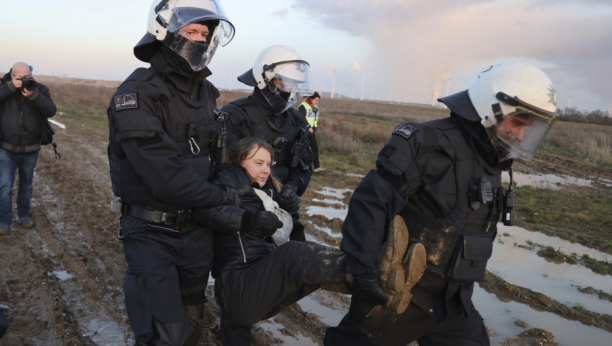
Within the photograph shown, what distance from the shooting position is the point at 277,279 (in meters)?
2.42

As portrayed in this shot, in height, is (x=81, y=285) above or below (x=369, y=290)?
below

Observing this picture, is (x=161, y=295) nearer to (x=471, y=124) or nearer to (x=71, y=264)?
(x=471, y=124)

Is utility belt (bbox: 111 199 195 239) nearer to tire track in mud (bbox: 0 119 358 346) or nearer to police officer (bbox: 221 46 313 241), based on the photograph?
police officer (bbox: 221 46 313 241)

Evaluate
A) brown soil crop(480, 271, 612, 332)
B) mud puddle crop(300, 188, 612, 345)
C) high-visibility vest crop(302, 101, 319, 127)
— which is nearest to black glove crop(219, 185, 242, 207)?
mud puddle crop(300, 188, 612, 345)

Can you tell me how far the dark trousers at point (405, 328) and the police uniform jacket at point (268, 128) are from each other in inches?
60.0

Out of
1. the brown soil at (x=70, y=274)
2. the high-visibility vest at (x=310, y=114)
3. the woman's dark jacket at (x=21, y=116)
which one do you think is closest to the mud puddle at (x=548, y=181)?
the high-visibility vest at (x=310, y=114)

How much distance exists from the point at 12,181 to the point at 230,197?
4.69 m

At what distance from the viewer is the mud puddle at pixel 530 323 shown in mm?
3748

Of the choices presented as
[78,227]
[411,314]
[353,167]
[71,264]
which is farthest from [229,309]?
[353,167]

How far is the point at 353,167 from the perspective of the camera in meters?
11.9

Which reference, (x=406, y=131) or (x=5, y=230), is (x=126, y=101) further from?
(x=5, y=230)

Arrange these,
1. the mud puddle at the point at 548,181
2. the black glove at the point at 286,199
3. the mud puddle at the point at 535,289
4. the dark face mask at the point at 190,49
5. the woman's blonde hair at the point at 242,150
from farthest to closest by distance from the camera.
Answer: the mud puddle at the point at 548,181 → the mud puddle at the point at 535,289 → the black glove at the point at 286,199 → the woman's blonde hair at the point at 242,150 → the dark face mask at the point at 190,49

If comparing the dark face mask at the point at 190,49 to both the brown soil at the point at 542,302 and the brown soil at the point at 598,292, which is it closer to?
the brown soil at the point at 542,302

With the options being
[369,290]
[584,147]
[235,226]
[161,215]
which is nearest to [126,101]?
[161,215]
